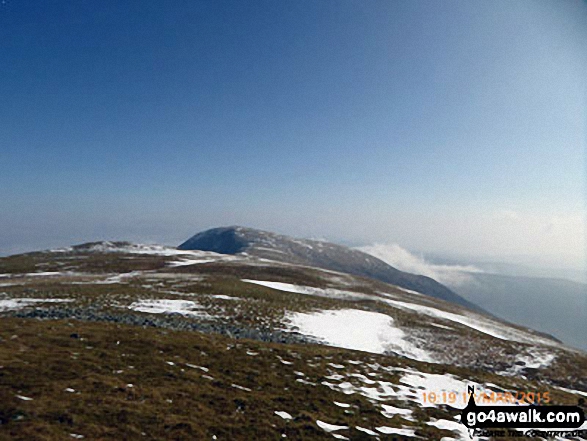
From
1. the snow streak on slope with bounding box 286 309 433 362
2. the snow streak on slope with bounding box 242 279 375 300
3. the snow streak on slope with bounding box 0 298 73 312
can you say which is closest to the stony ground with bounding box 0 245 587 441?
the snow streak on slope with bounding box 0 298 73 312

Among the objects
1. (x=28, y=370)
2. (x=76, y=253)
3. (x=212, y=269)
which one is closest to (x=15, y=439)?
(x=28, y=370)

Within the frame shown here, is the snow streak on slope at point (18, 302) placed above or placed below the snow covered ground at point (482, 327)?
above

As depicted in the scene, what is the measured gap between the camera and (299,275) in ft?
251

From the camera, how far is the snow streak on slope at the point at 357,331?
29.1 metres

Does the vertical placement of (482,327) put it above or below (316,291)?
below

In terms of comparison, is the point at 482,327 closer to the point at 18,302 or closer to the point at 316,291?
the point at 316,291

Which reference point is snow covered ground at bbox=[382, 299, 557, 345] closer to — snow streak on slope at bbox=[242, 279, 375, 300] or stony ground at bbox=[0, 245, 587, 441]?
snow streak on slope at bbox=[242, 279, 375, 300]

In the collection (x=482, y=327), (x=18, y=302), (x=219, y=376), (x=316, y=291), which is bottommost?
(x=482, y=327)

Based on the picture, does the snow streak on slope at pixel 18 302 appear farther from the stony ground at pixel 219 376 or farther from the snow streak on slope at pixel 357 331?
the snow streak on slope at pixel 357 331

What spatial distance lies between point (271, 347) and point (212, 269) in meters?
55.6

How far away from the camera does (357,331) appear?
33844mm

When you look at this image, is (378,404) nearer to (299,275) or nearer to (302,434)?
(302,434)

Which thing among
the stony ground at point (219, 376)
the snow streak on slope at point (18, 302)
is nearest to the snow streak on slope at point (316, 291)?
the stony ground at point (219, 376)

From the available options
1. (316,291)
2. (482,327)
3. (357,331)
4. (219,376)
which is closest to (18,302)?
(219,376)
